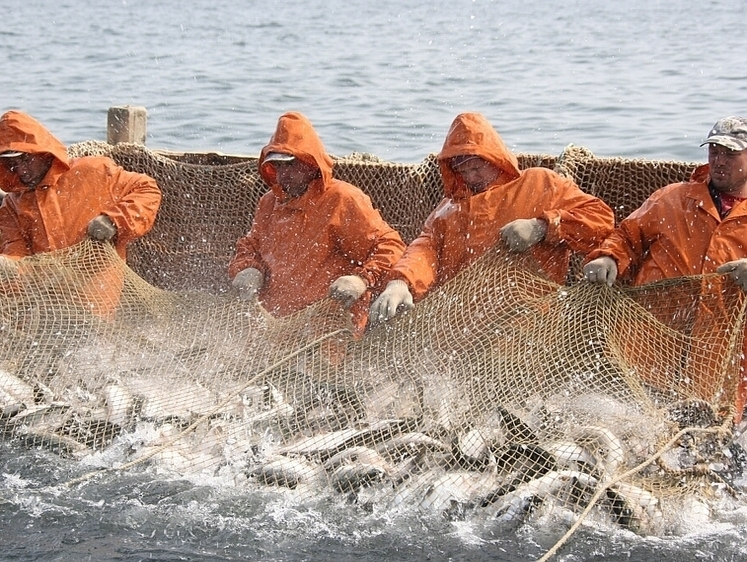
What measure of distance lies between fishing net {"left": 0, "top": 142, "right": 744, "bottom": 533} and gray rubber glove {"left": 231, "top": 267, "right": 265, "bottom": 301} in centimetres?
18

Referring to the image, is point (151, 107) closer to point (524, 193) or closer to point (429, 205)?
point (429, 205)

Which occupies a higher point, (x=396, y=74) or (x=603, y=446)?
(x=603, y=446)

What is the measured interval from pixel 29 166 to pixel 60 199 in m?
0.30

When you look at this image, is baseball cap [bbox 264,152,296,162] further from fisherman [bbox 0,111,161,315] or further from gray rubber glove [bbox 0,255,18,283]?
gray rubber glove [bbox 0,255,18,283]

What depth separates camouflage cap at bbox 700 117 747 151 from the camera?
536 centimetres

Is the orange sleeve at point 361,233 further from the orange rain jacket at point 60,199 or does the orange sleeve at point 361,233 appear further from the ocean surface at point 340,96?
the ocean surface at point 340,96

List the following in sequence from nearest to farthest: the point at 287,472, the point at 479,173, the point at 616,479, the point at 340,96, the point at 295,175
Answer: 1. the point at 616,479
2. the point at 287,472
3. the point at 479,173
4. the point at 295,175
5. the point at 340,96

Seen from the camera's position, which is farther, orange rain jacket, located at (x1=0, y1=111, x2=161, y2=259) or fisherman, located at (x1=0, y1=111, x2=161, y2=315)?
orange rain jacket, located at (x1=0, y1=111, x2=161, y2=259)

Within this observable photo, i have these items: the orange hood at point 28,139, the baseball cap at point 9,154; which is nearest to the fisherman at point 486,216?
the orange hood at point 28,139

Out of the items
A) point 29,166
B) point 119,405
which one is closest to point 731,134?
point 119,405

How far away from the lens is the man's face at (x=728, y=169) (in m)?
5.42

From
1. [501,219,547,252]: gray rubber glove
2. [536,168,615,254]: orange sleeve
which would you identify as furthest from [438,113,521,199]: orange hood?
[501,219,547,252]: gray rubber glove

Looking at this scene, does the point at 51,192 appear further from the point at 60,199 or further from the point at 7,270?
the point at 7,270

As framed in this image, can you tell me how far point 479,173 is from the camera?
6199 mm
